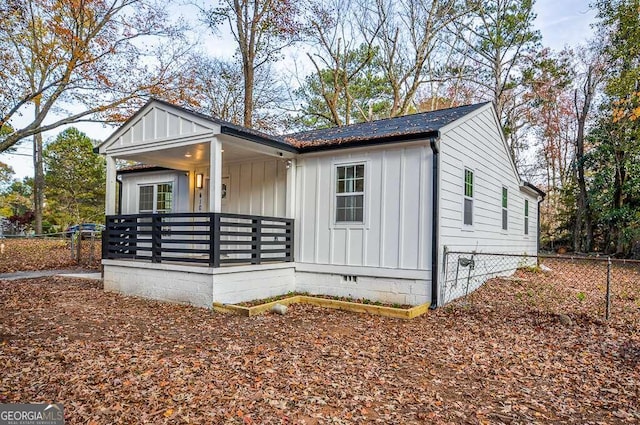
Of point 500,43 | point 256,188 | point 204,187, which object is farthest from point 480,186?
point 500,43

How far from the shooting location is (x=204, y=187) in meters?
10.4

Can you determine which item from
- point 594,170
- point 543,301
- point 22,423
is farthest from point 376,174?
point 594,170

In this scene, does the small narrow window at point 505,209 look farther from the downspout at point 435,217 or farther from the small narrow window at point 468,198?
the downspout at point 435,217

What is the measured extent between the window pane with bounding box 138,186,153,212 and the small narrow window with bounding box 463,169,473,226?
8540 mm

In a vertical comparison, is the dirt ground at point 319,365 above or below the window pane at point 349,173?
below

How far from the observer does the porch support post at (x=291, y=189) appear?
8.70 metres

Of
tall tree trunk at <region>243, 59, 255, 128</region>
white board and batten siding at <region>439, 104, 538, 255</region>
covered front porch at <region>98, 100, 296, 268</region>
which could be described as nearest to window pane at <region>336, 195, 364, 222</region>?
covered front porch at <region>98, 100, 296, 268</region>

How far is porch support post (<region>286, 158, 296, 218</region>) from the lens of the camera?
342 inches

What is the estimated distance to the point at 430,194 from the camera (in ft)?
23.3

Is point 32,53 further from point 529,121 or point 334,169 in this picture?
point 529,121

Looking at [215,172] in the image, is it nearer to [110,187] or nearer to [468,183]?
[110,187]

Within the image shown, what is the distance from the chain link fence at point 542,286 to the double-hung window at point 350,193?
1.88 m

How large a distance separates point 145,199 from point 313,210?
5.99 meters

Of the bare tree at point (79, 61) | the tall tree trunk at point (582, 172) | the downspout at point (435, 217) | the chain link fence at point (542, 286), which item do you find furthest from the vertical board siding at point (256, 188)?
the tall tree trunk at point (582, 172)
